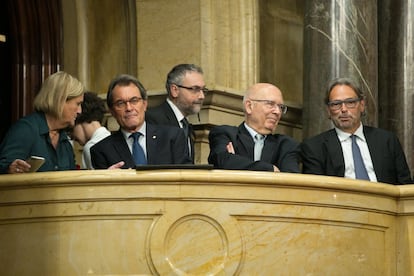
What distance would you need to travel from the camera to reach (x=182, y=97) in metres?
8.16

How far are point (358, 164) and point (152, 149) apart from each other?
1153 mm

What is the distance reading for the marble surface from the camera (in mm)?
6266

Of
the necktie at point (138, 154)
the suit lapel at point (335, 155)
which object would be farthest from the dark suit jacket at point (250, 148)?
the necktie at point (138, 154)

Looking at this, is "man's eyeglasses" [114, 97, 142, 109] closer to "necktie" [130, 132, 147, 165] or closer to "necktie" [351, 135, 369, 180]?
"necktie" [130, 132, 147, 165]

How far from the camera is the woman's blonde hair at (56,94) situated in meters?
7.10

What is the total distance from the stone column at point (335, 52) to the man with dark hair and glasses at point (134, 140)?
212 centimetres

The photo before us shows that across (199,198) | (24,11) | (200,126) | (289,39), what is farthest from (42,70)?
(199,198)

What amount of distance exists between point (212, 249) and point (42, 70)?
150 inches

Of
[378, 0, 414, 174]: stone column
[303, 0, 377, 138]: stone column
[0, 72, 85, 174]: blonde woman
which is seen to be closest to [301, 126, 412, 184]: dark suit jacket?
[0, 72, 85, 174]: blonde woman

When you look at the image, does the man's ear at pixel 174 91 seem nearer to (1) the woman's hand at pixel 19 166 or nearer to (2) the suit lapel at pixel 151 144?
(2) the suit lapel at pixel 151 144

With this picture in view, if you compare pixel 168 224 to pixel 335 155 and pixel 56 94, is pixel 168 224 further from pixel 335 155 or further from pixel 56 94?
pixel 335 155

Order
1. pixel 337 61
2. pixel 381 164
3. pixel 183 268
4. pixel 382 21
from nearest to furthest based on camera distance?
pixel 183 268 < pixel 381 164 < pixel 337 61 < pixel 382 21

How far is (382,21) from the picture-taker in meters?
10.1

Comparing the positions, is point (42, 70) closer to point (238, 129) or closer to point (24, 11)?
point (24, 11)
